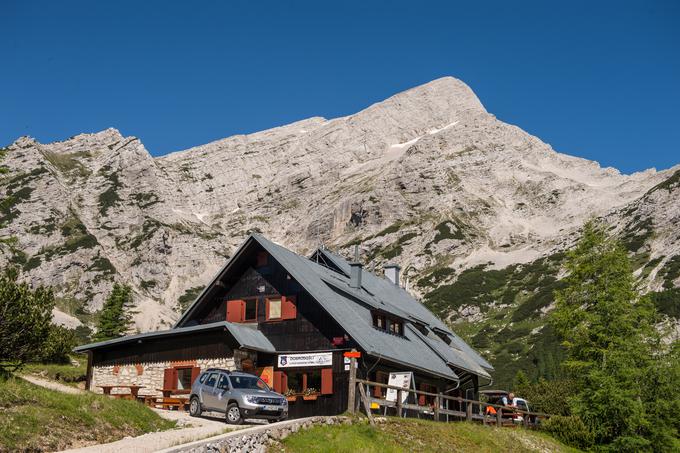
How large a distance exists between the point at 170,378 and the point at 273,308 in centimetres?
596

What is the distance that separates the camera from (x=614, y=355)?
113 ft

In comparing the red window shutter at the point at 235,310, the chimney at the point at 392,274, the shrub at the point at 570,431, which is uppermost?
the chimney at the point at 392,274

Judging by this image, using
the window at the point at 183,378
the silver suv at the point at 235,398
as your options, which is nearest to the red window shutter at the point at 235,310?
the window at the point at 183,378

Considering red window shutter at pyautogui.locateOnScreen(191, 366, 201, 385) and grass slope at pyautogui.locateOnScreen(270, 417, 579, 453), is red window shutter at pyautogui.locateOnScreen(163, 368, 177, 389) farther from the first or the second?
grass slope at pyautogui.locateOnScreen(270, 417, 579, 453)

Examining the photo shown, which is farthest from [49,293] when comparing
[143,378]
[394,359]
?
[394,359]

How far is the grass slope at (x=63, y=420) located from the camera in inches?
634

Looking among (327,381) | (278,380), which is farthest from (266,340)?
(327,381)

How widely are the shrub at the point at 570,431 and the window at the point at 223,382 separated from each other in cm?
1899

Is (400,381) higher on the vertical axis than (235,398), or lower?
higher

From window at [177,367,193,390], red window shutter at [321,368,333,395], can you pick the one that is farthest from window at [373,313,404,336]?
window at [177,367,193,390]

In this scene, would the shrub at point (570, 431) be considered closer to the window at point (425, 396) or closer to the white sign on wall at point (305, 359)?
the window at point (425, 396)

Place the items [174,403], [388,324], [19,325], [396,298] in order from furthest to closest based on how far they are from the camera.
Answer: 1. [396,298]
2. [388,324]
3. [174,403]
4. [19,325]

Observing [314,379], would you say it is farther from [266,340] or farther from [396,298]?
[396,298]

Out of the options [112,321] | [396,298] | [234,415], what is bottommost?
[234,415]
